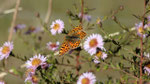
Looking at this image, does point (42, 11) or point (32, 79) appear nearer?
point (32, 79)

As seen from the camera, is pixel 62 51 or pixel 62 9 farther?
pixel 62 9

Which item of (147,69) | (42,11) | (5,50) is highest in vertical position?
(42,11)

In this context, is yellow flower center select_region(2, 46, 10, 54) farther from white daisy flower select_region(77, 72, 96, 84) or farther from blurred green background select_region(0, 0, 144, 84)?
blurred green background select_region(0, 0, 144, 84)

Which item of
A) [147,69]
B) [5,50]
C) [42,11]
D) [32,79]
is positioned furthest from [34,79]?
[42,11]

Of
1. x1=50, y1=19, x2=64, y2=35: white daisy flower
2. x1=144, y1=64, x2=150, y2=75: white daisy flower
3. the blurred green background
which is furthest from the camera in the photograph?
the blurred green background

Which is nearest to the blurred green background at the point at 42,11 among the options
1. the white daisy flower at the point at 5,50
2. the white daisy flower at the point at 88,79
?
the white daisy flower at the point at 5,50

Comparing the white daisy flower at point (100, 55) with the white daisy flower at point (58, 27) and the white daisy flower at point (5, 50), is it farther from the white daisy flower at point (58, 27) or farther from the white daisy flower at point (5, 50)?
the white daisy flower at point (5, 50)

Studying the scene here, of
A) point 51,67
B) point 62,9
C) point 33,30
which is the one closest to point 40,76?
point 51,67

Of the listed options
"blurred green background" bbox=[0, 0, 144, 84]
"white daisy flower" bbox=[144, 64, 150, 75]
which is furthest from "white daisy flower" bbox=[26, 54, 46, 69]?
"blurred green background" bbox=[0, 0, 144, 84]

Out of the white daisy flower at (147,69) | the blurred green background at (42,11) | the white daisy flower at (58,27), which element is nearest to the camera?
the white daisy flower at (147,69)

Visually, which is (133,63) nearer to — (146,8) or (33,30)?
(146,8)

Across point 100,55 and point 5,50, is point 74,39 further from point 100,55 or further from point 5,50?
point 5,50
